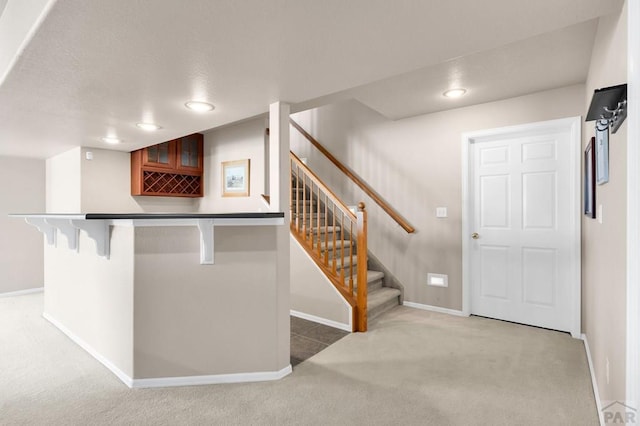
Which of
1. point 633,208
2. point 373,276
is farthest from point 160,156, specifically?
point 633,208

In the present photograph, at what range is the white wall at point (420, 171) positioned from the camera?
3.36 metres

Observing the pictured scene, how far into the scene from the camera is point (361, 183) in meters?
4.30

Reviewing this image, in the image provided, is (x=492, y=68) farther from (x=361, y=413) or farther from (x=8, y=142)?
(x=8, y=142)

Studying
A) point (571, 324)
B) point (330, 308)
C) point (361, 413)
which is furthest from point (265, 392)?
point (571, 324)

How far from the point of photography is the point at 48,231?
3430 mm

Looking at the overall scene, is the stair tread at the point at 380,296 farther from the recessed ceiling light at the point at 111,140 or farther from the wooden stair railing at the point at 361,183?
the recessed ceiling light at the point at 111,140

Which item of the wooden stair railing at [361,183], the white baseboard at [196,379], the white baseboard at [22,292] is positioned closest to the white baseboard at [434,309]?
the wooden stair railing at [361,183]

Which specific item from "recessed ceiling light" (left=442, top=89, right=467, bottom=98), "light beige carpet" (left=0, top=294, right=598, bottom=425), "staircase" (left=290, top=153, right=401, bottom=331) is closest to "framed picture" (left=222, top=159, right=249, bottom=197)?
"staircase" (left=290, top=153, right=401, bottom=331)

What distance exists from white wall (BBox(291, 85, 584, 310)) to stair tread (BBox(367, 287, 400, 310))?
17 cm

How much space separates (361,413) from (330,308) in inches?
59.5

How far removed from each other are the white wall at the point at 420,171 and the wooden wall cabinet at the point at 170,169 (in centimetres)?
220

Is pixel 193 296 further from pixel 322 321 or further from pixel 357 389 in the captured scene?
pixel 322 321

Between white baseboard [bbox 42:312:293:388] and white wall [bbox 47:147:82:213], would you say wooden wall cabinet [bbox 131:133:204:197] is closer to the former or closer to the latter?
white wall [bbox 47:147:82:213]

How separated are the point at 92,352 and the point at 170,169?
2.81 m
